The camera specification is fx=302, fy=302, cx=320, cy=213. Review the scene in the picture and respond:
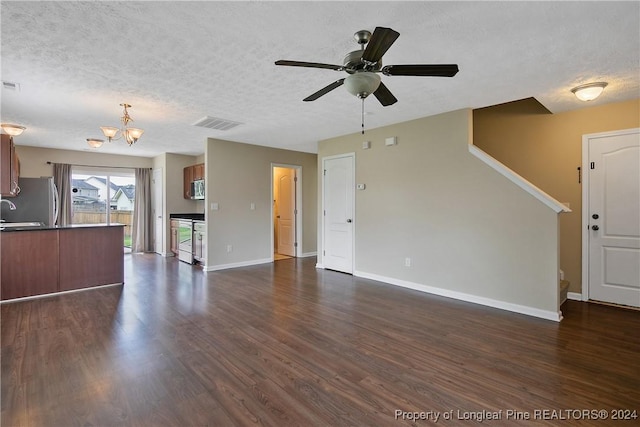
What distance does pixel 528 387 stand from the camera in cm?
208

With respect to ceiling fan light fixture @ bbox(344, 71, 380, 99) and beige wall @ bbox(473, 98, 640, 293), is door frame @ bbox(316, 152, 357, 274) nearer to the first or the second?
beige wall @ bbox(473, 98, 640, 293)

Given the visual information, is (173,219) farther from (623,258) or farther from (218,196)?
(623,258)

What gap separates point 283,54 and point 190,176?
582 cm

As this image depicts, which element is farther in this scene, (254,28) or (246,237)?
(246,237)

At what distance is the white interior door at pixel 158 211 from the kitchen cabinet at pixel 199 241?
73.4 inches

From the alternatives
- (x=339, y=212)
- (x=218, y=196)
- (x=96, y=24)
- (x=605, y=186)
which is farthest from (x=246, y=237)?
(x=605, y=186)

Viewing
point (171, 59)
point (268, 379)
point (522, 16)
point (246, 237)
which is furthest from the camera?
point (246, 237)

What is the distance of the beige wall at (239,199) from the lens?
18.7 feet

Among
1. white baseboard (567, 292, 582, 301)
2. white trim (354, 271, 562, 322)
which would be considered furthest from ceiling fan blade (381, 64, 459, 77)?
white baseboard (567, 292, 582, 301)

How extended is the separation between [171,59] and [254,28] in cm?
92

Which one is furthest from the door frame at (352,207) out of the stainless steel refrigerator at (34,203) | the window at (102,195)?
the window at (102,195)

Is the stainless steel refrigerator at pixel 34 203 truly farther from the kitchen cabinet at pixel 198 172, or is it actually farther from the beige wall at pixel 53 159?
the kitchen cabinet at pixel 198 172

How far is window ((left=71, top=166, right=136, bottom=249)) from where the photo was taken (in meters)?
7.28

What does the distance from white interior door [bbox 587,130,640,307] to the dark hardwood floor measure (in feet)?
1.00
